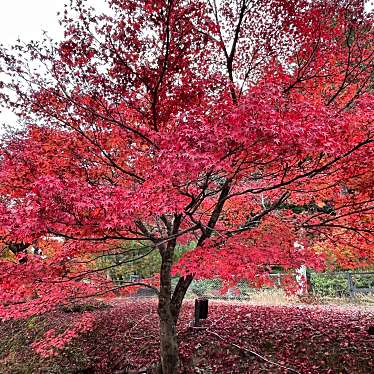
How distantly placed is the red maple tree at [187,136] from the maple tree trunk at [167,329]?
2cm

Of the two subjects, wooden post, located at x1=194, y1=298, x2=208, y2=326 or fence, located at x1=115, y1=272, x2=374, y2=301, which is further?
fence, located at x1=115, y1=272, x2=374, y2=301

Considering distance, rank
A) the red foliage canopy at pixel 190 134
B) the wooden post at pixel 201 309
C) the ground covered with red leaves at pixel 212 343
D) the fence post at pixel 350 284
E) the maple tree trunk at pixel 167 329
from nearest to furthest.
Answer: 1. the red foliage canopy at pixel 190 134
2. the maple tree trunk at pixel 167 329
3. the ground covered with red leaves at pixel 212 343
4. the wooden post at pixel 201 309
5. the fence post at pixel 350 284

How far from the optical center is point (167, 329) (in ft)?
21.1

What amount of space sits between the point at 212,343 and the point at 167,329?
1.73 metres

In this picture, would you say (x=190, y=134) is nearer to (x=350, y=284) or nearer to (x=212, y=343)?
(x=212, y=343)

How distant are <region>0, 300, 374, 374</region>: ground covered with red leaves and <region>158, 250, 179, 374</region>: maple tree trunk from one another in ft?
2.15

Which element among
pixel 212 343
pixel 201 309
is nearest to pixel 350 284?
pixel 201 309

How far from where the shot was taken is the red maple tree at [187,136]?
4.15 m

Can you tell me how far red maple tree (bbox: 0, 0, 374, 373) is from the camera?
4.15 meters

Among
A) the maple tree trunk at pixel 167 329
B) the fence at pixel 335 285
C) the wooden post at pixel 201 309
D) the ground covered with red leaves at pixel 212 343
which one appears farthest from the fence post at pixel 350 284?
the maple tree trunk at pixel 167 329

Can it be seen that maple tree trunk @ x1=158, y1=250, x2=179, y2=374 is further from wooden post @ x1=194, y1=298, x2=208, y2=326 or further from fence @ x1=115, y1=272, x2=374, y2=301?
fence @ x1=115, y1=272, x2=374, y2=301

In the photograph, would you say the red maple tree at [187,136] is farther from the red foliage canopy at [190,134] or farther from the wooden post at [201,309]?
the wooden post at [201,309]

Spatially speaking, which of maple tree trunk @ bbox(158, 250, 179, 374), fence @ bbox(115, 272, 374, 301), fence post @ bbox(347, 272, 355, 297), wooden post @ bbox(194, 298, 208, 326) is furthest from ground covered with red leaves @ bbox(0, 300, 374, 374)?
fence post @ bbox(347, 272, 355, 297)

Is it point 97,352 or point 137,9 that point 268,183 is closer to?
point 137,9
